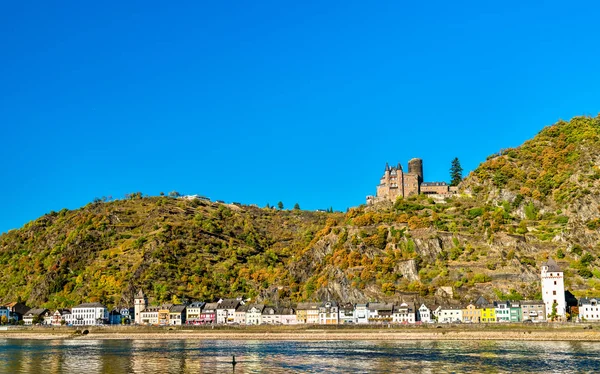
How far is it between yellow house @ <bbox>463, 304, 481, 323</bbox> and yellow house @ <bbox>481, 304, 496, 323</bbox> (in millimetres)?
672

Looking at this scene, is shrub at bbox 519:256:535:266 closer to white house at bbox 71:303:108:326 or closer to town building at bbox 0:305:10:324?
white house at bbox 71:303:108:326

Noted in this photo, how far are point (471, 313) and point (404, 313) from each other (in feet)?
→ 34.2

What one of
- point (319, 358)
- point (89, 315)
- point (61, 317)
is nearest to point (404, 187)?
point (89, 315)

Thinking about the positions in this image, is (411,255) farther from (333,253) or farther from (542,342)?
(542,342)

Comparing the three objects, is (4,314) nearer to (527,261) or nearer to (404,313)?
(404,313)

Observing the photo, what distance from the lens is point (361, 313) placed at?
116m

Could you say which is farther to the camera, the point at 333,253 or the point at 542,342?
the point at 333,253

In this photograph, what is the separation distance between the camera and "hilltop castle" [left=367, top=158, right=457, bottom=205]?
15500 centimetres

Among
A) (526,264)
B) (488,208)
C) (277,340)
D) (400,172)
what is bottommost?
(277,340)

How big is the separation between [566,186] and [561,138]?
25287 millimetres

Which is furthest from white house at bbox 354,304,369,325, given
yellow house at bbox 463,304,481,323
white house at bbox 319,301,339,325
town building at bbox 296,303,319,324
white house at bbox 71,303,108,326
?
white house at bbox 71,303,108,326

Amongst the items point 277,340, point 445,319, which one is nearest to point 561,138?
point 445,319

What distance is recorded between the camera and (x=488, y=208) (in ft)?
441

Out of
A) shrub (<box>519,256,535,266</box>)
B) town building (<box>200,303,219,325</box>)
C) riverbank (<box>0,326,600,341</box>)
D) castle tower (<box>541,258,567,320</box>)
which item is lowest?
A: riverbank (<box>0,326,600,341</box>)
